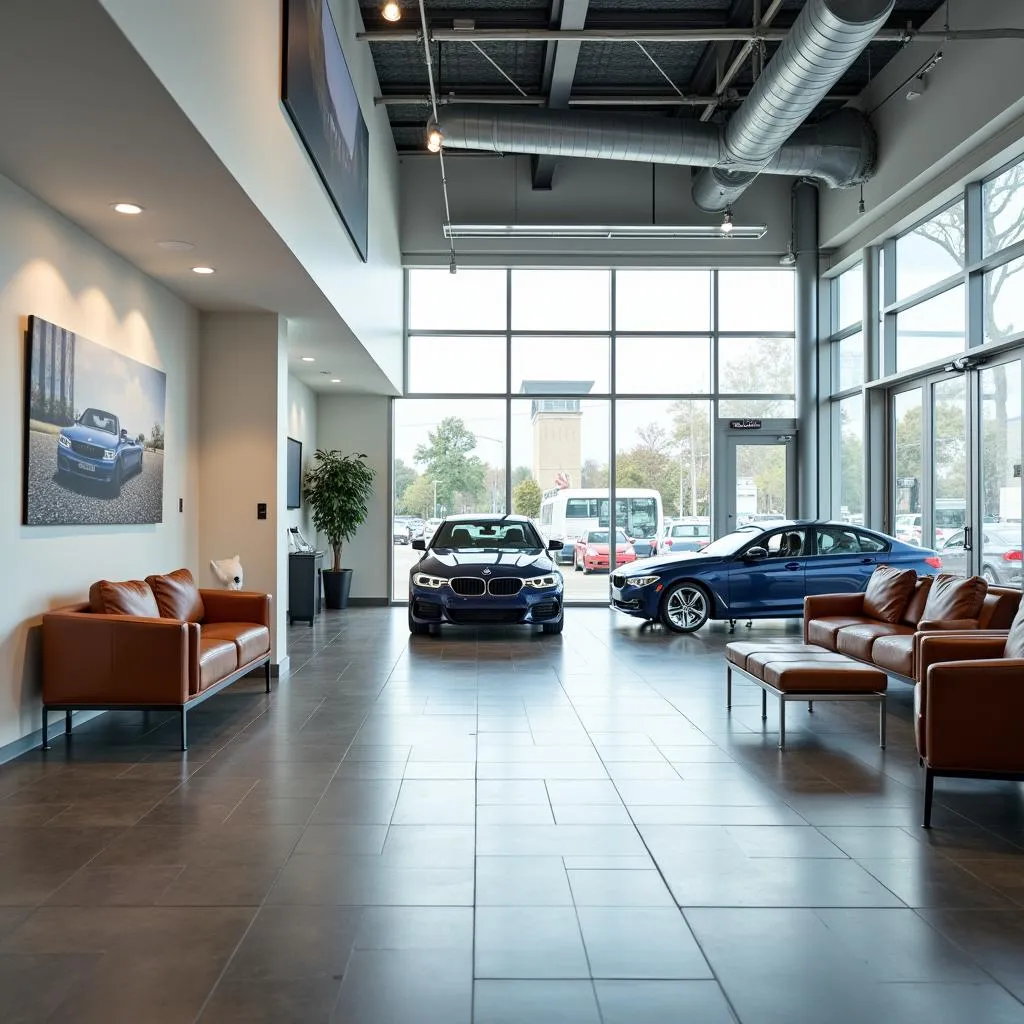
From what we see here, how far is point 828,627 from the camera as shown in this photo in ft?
23.1

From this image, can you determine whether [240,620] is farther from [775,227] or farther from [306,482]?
[775,227]

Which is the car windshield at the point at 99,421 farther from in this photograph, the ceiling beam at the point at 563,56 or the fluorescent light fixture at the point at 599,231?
the fluorescent light fixture at the point at 599,231

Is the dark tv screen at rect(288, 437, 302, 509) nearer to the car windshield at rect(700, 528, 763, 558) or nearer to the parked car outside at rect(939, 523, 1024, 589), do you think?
the car windshield at rect(700, 528, 763, 558)

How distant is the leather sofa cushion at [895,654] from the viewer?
5762mm

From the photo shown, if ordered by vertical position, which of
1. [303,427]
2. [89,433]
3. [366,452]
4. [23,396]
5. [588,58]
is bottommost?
[89,433]

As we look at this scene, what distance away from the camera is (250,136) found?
15.5ft

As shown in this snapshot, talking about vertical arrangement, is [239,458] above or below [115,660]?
above

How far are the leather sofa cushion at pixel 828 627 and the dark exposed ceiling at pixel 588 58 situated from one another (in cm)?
559

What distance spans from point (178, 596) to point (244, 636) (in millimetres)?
504

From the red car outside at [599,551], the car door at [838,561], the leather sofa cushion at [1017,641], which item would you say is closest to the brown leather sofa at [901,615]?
the leather sofa cushion at [1017,641]

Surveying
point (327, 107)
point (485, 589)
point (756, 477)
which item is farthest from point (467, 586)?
point (756, 477)

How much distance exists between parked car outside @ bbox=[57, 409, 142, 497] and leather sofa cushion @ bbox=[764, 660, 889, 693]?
416 cm

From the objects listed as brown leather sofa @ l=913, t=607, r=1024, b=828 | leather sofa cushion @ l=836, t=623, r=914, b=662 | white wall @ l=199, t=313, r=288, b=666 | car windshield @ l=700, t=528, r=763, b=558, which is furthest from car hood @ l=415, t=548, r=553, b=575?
brown leather sofa @ l=913, t=607, r=1024, b=828

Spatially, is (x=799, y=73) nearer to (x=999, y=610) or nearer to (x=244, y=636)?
(x=999, y=610)
